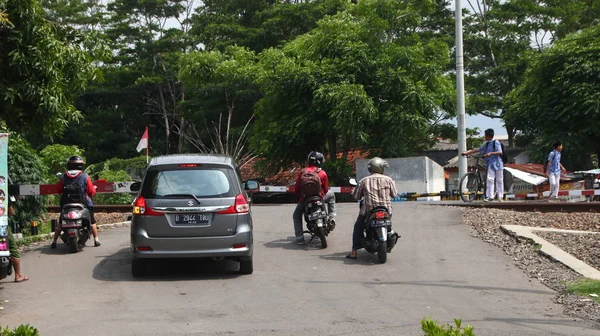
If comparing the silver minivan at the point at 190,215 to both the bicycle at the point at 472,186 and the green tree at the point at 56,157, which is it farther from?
the green tree at the point at 56,157

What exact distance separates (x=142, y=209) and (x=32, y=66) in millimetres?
3219

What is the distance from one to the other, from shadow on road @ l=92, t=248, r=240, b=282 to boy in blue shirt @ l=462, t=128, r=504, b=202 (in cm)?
801

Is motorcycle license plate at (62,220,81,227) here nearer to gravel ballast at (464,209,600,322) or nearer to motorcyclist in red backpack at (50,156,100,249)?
motorcyclist in red backpack at (50,156,100,249)

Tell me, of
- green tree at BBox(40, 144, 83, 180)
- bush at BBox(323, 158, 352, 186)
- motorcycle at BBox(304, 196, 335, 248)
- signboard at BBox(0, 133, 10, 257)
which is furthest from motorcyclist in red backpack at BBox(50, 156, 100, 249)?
green tree at BBox(40, 144, 83, 180)

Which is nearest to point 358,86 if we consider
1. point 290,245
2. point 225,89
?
point 225,89

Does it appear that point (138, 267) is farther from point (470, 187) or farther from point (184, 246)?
point (470, 187)

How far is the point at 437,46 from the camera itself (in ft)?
115

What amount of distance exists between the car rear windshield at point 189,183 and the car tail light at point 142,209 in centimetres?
10

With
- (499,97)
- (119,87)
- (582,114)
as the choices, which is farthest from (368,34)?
(119,87)

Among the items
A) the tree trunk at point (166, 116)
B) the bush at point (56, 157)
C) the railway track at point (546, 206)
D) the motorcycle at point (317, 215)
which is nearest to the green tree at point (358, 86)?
the bush at point (56, 157)

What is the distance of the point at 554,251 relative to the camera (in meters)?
12.1

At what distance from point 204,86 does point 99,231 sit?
25.6 m

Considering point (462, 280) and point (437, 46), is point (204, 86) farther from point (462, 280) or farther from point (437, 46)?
point (462, 280)

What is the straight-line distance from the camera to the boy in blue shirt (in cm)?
1778
